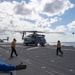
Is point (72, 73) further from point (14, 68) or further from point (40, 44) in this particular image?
point (40, 44)

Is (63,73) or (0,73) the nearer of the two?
(0,73)

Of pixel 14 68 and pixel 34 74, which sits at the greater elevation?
pixel 14 68

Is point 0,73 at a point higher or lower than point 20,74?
higher

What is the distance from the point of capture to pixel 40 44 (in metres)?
59.0

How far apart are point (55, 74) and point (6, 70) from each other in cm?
1098

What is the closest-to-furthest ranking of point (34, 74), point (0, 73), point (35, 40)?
point (0, 73)
point (34, 74)
point (35, 40)

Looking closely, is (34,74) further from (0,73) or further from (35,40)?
(35,40)

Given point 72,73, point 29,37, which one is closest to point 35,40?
point 29,37

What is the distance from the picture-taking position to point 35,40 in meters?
57.0

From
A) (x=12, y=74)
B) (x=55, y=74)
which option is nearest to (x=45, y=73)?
(x=55, y=74)

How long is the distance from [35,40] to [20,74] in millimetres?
40226

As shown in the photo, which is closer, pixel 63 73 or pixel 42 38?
pixel 63 73

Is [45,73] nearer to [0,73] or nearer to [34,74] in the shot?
[34,74]

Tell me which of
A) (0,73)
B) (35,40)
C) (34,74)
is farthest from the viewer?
(35,40)
